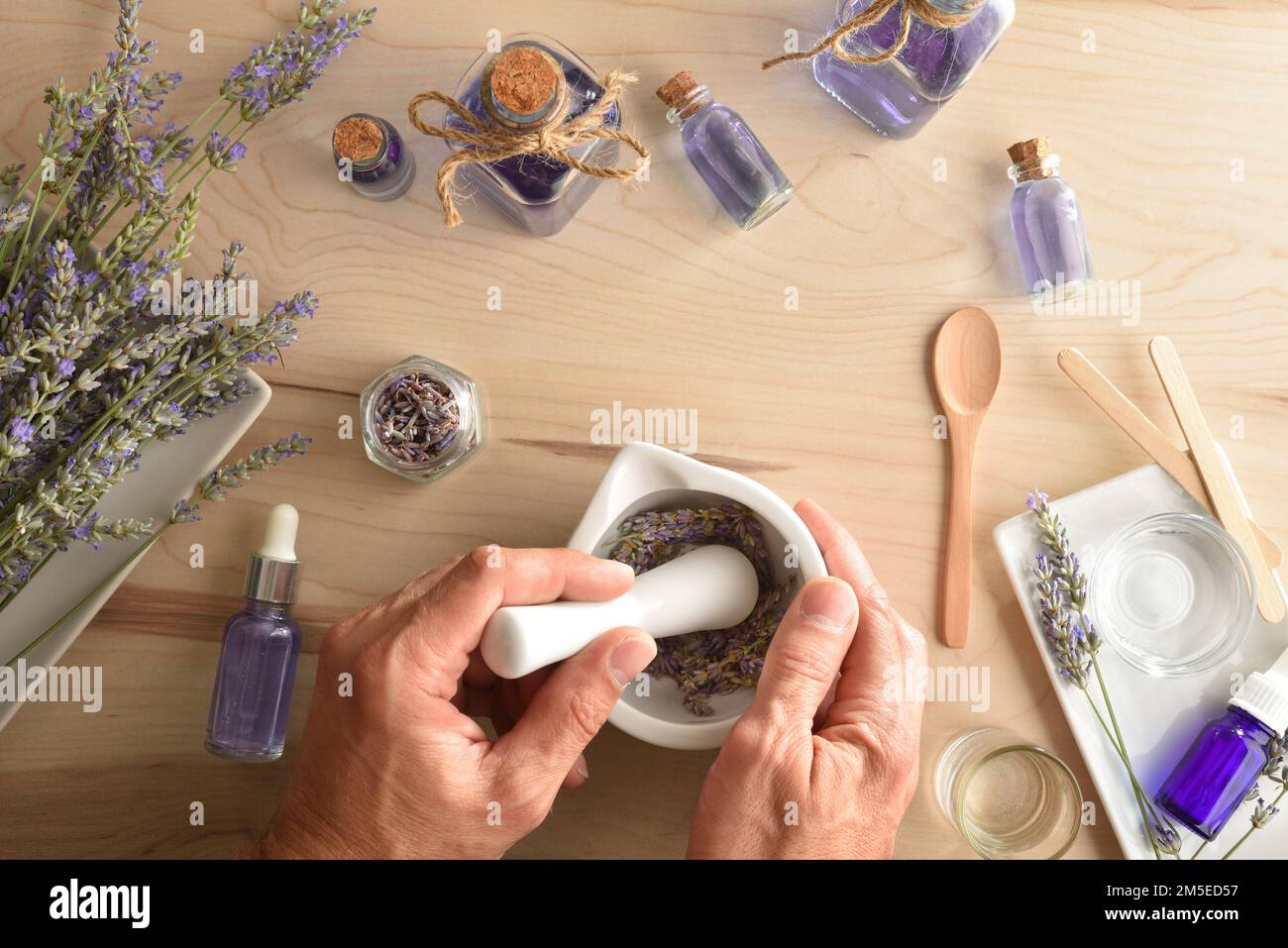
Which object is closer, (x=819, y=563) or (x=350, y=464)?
(x=819, y=563)

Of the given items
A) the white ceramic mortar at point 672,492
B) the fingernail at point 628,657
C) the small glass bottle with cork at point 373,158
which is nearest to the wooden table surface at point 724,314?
the small glass bottle with cork at point 373,158

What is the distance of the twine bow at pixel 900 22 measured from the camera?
955 mm

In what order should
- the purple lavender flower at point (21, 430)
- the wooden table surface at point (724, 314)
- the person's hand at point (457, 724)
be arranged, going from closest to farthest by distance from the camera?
the purple lavender flower at point (21, 430)
the person's hand at point (457, 724)
the wooden table surface at point (724, 314)

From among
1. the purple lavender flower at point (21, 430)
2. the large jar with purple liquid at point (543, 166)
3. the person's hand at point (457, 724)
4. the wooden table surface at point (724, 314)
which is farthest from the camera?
the wooden table surface at point (724, 314)

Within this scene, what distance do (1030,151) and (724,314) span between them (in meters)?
0.39

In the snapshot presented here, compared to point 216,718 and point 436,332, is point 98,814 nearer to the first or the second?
point 216,718

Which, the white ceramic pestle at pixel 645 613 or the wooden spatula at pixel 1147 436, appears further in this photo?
the wooden spatula at pixel 1147 436

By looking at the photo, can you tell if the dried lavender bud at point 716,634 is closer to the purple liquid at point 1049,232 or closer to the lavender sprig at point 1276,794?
the purple liquid at point 1049,232

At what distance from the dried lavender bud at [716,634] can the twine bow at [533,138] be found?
0.38 m

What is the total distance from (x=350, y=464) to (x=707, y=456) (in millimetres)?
430

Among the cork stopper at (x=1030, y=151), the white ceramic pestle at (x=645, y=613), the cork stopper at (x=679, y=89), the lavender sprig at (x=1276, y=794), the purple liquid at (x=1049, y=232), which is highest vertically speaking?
the cork stopper at (x=679, y=89)

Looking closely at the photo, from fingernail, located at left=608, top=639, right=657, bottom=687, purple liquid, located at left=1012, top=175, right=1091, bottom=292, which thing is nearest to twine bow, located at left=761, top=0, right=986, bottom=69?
purple liquid, located at left=1012, top=175, right=1091, bottom=292

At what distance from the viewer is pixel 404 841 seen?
91 cm
